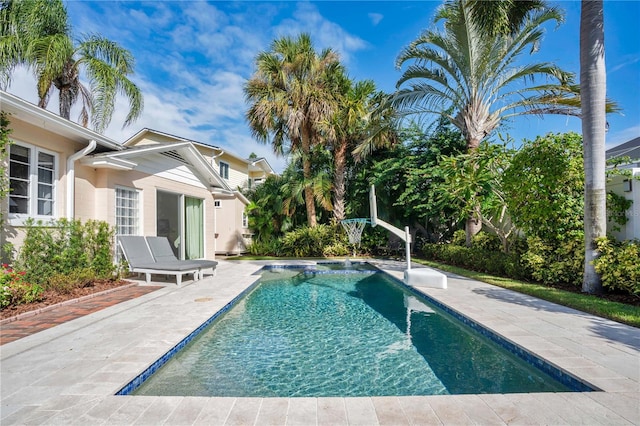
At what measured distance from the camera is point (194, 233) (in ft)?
44.8

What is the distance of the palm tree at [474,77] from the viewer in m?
11.5

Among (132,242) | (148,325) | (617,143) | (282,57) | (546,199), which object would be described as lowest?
(148,325)

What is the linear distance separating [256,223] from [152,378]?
1627 cm

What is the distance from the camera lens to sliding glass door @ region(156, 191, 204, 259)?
12.9 metres

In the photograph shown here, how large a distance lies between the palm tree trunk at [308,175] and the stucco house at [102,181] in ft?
13.4

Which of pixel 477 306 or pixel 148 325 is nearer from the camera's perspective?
pixel 148 325

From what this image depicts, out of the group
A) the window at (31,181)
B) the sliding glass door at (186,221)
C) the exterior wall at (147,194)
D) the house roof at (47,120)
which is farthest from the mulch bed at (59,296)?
the sliding glass door at (186,221)

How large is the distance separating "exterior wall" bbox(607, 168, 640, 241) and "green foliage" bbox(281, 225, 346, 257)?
464 inches

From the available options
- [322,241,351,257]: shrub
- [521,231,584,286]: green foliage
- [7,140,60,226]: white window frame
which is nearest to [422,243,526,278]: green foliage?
[521,231,584,286]: green foliage

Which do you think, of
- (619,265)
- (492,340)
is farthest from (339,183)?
(492,340)

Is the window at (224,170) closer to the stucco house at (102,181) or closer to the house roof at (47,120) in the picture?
the stucco house at (102,181)

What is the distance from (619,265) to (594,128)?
303cm

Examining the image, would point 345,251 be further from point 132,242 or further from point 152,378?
point 152,378

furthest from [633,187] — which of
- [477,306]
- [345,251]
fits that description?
[345,251]
